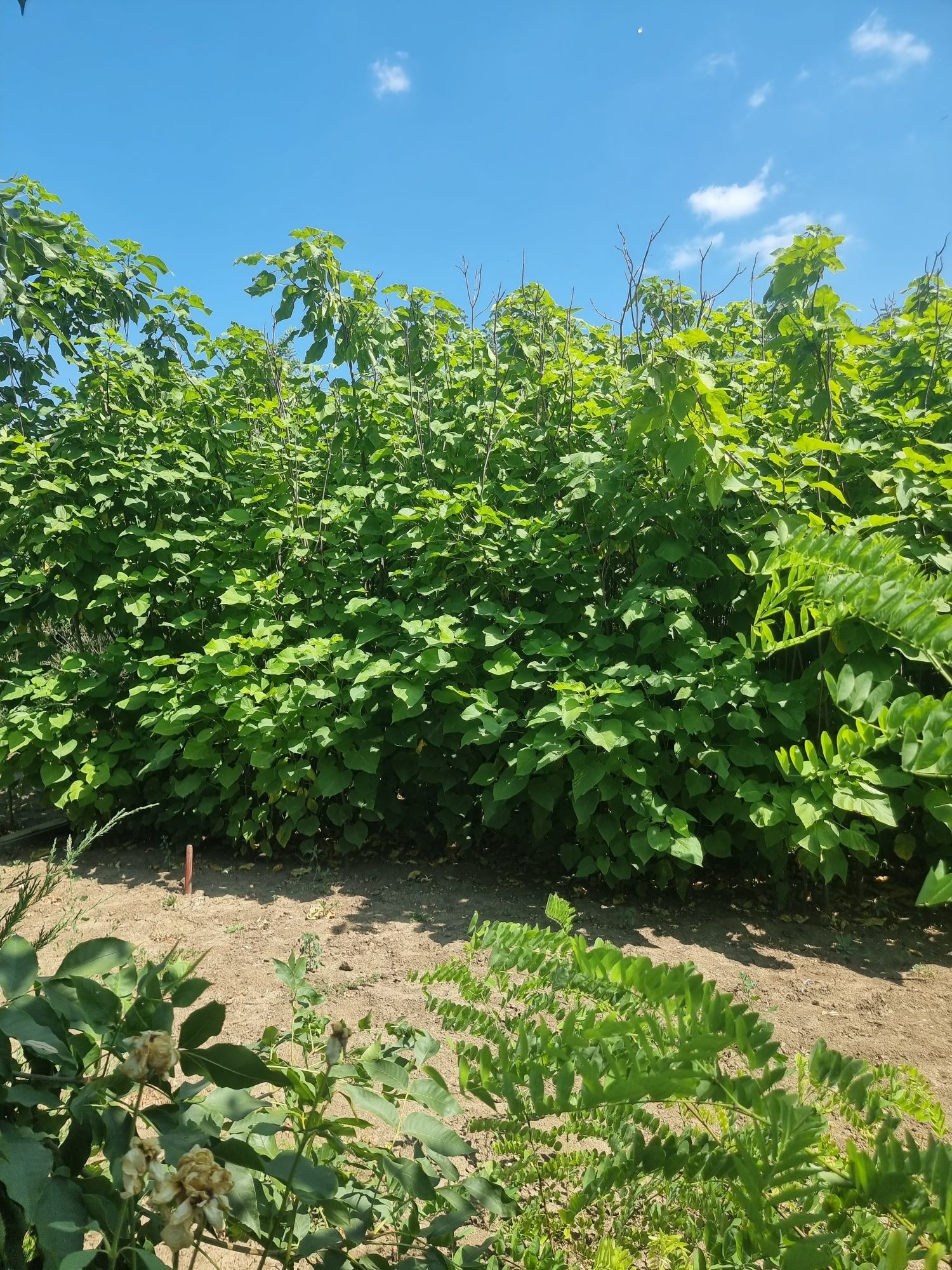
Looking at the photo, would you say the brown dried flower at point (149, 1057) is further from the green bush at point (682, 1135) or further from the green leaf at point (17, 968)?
the green bush at point (682, 1135)

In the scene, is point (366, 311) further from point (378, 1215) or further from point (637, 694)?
point (378, 1215)

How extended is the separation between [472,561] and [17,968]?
10.2ft

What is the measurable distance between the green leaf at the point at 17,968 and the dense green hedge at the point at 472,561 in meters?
1.82

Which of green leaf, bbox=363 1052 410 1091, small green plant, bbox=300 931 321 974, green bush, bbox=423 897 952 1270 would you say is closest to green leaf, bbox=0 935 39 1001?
green leaf, bbox=363 1052 410 1091

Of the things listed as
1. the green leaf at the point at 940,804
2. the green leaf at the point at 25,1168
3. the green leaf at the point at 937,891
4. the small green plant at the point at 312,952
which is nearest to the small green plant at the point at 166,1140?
the green leaf at the point at 25,1168

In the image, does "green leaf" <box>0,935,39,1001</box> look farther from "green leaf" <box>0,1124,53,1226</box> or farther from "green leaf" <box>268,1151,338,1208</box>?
"green leaf" <box>268,1151,338,1208</box>

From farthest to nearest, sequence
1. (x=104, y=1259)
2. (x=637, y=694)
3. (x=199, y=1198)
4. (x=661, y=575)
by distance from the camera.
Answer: (x=661, y=575), (x=637, y=694), (x=104, y=1259), (x=199, y=1198)

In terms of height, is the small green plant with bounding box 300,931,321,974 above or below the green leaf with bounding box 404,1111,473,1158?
below

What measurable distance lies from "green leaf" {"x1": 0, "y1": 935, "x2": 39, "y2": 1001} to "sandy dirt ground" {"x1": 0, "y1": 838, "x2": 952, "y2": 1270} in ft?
4.51

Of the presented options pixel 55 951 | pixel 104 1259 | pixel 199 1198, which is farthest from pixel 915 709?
pixel 55 951

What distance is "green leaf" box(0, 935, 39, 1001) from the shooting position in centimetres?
100

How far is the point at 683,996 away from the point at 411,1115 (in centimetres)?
44

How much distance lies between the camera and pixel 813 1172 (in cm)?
89

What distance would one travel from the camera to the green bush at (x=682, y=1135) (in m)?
0.89
